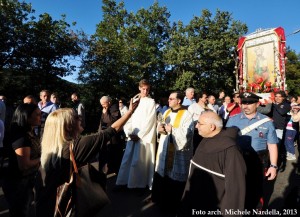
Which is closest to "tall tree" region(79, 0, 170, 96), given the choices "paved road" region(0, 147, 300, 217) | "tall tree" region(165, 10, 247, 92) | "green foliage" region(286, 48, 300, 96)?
"tall tree" region(165, 10, 247, 92)

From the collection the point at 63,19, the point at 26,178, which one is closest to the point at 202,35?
the point at 63,19

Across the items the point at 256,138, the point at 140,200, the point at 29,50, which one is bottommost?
the point at 140,200

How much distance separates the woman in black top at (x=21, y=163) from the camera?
8.57ft

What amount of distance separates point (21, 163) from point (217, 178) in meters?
1.86

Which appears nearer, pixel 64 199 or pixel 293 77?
pixel 64 199

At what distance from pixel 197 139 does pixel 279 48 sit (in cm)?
1380

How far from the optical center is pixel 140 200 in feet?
15.0

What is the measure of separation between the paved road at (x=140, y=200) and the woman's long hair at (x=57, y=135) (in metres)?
2.13

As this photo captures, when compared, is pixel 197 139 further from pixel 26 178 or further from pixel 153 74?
pixel 153 74

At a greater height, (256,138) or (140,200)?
(256,138)

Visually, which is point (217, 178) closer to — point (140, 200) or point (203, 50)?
point (140, 200)

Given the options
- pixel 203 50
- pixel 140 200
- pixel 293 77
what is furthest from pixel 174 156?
pixel 293 77

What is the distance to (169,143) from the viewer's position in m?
4.36

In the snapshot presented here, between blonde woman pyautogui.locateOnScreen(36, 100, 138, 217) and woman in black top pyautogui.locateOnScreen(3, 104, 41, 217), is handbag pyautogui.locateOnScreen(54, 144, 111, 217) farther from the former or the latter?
woman in black top pyautogui.locateOnScreen(3, 104, 41, 217)
